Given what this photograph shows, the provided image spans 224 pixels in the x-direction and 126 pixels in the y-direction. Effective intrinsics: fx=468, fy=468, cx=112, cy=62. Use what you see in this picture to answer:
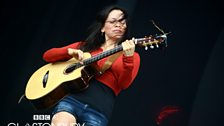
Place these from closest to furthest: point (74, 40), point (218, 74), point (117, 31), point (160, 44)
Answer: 1. point (160, 44)
2. point (117, 31)
3. point (218, 74)
4. point (74, 40)

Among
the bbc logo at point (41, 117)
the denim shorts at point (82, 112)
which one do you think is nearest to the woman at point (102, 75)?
the denim shorts at point (82, 112)

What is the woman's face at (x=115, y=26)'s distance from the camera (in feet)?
9.31

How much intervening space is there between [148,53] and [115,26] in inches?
33.5

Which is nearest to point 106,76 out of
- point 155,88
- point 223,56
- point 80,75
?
point 80,75

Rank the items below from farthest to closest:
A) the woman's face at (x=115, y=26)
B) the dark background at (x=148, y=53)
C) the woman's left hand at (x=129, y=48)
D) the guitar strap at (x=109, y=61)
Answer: the dark background at (x=148, y=53) < the woman's face at (x=115, y=26) < the guitar strap at (x=109, y=61) < the woman's left hand at (x=129, y=48)

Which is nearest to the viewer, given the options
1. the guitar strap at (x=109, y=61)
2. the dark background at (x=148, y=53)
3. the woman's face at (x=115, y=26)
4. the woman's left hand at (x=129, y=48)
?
the woman's left hand at (x=129, y=48)

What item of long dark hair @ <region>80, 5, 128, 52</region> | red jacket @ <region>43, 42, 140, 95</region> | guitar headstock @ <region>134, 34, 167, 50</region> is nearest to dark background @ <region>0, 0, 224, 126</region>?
long dark hair @ <region>80, 5, 128, 52</region>

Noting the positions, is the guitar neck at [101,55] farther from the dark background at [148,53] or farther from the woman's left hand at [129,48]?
the dark background at [148,53]

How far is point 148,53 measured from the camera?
3643 mm

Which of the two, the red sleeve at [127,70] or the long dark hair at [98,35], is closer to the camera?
the red sleeve at [127,70]

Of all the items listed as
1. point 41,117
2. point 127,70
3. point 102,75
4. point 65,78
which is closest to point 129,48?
point 127,70

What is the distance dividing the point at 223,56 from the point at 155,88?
22.3 inches

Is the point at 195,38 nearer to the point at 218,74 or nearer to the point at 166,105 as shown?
the point at 218,74

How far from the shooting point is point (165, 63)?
A: 3.61m
